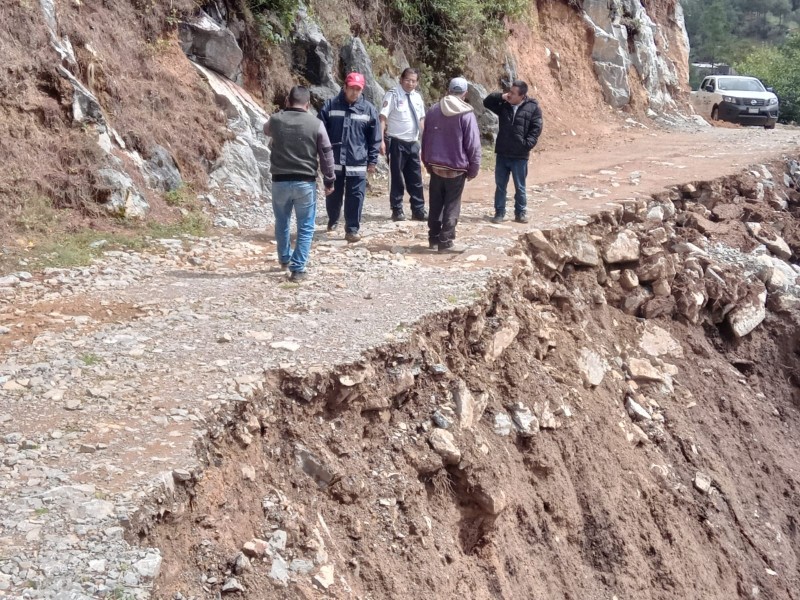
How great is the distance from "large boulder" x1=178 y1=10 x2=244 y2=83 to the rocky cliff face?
0.04 ft

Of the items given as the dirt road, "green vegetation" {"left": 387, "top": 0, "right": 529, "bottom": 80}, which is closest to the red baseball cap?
the dirt road

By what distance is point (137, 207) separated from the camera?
8.11 metres

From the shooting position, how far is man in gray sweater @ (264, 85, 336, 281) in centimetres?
667

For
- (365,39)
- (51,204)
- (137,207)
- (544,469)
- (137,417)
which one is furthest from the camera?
(365,39)

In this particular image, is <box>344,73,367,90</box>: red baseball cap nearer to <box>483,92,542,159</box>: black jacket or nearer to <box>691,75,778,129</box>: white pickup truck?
<box>483,92,542,159</box>: black jacket

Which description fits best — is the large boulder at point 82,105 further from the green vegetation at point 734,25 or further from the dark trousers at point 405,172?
the green vegetation at point 734,25

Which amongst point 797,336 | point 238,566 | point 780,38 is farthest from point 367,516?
point 780,38

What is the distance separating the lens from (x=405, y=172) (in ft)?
30.5

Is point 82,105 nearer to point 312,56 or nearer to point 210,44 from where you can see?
point 210,44

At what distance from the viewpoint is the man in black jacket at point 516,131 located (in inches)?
340

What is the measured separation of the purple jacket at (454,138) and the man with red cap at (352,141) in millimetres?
779

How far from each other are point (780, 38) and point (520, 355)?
69700 millimetres

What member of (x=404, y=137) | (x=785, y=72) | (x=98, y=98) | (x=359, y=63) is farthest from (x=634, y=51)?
(x=98, y=98)

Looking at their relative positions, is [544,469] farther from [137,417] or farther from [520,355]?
[137,417]
